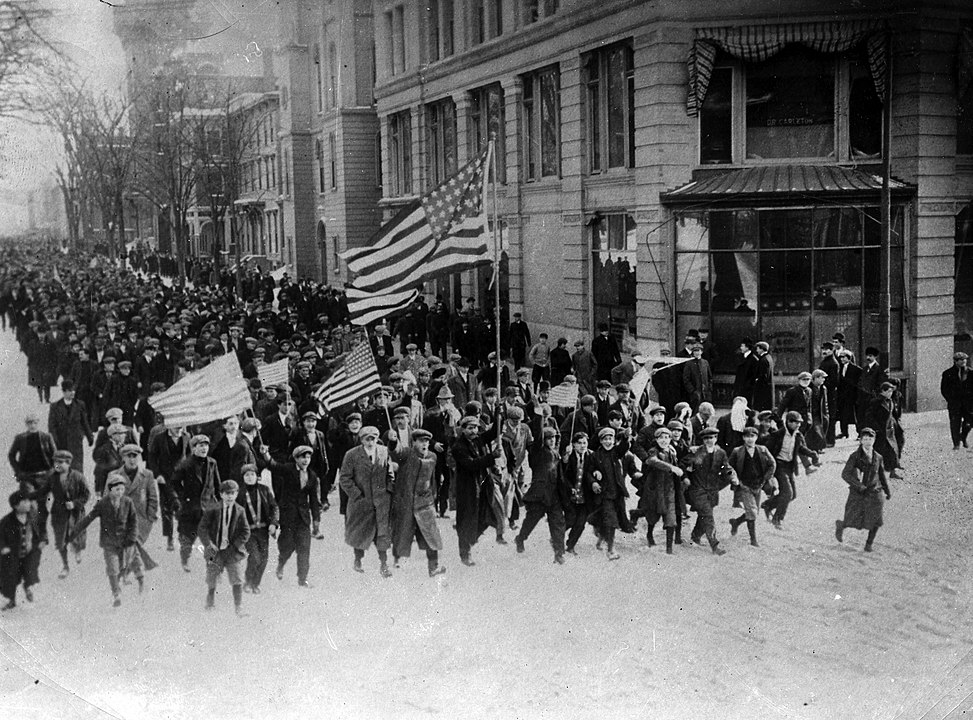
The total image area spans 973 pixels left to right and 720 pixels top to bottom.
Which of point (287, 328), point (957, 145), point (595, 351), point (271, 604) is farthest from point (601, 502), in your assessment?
point (287, 328)

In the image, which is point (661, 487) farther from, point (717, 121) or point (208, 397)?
point (717, 121)

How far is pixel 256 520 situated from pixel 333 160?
690 centimetres

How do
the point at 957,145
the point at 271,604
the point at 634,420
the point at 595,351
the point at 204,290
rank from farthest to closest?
the point at 204,290 < the point at 595,351 < the point at 957,145 < the point at 634,420 < the point at 271,604

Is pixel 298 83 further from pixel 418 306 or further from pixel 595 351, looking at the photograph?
pixel 595 351

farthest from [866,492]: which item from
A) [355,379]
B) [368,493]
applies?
[355,379]

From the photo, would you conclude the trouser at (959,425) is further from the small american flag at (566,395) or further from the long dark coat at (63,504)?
the long dark coat at (63,504)

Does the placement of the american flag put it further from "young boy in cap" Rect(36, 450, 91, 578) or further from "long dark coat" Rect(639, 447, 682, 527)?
"long dark coat" Rect(639, 447, 682, 527)

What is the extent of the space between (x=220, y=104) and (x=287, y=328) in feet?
19.6

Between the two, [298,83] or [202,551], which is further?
[298,83]

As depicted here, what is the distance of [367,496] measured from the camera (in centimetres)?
1070

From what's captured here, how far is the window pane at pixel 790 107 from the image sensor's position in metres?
16.1

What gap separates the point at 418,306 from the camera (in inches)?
655

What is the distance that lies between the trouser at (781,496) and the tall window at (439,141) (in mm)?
5612

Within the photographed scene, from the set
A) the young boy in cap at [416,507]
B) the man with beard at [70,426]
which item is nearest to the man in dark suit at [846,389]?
the young boy in cap at [416,507]
